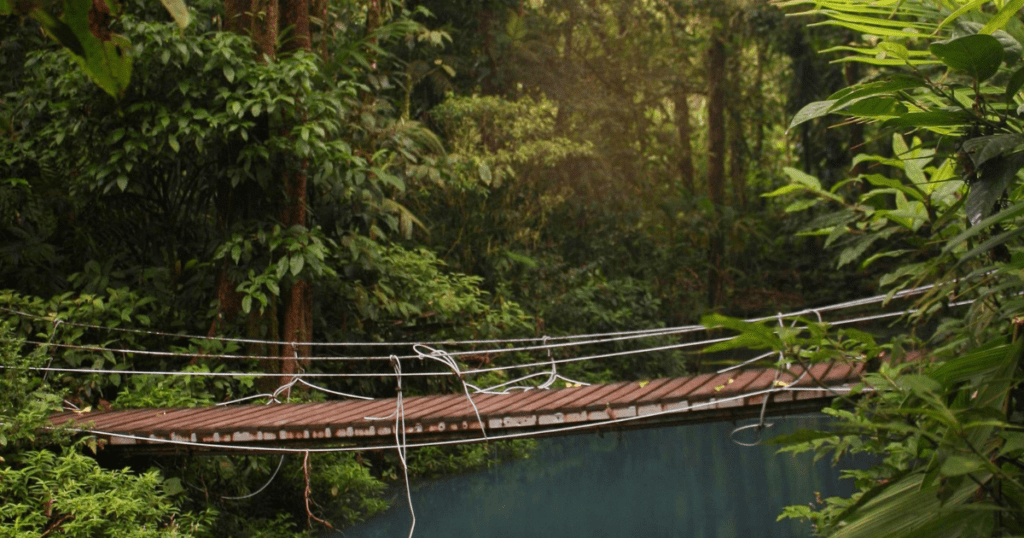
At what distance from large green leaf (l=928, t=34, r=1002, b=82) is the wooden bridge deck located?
6.91 ft

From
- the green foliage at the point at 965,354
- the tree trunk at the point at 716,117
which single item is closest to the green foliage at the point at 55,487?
the green foliage at the point at 965,354

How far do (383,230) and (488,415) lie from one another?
9.13ft

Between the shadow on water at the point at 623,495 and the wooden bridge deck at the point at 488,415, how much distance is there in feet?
3.85

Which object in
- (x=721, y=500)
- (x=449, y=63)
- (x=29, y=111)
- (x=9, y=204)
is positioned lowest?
(x=721, y=500)

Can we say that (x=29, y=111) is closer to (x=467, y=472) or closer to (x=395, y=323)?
(x=395, y=323)

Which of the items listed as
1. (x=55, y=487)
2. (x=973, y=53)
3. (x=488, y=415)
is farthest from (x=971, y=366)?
(x=55, y=487)

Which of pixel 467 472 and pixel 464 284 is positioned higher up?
pixel 464 284

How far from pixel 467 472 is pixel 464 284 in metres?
1.29

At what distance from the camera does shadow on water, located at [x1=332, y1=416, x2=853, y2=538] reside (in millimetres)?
4449

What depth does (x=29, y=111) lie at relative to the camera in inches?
168

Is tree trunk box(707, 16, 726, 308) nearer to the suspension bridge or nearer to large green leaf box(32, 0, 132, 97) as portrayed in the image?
the suspension bridge

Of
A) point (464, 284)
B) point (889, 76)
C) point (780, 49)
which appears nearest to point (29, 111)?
point (464, 284)

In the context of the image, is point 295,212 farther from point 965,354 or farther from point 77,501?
point 965,354

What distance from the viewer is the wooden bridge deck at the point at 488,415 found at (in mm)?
2895
